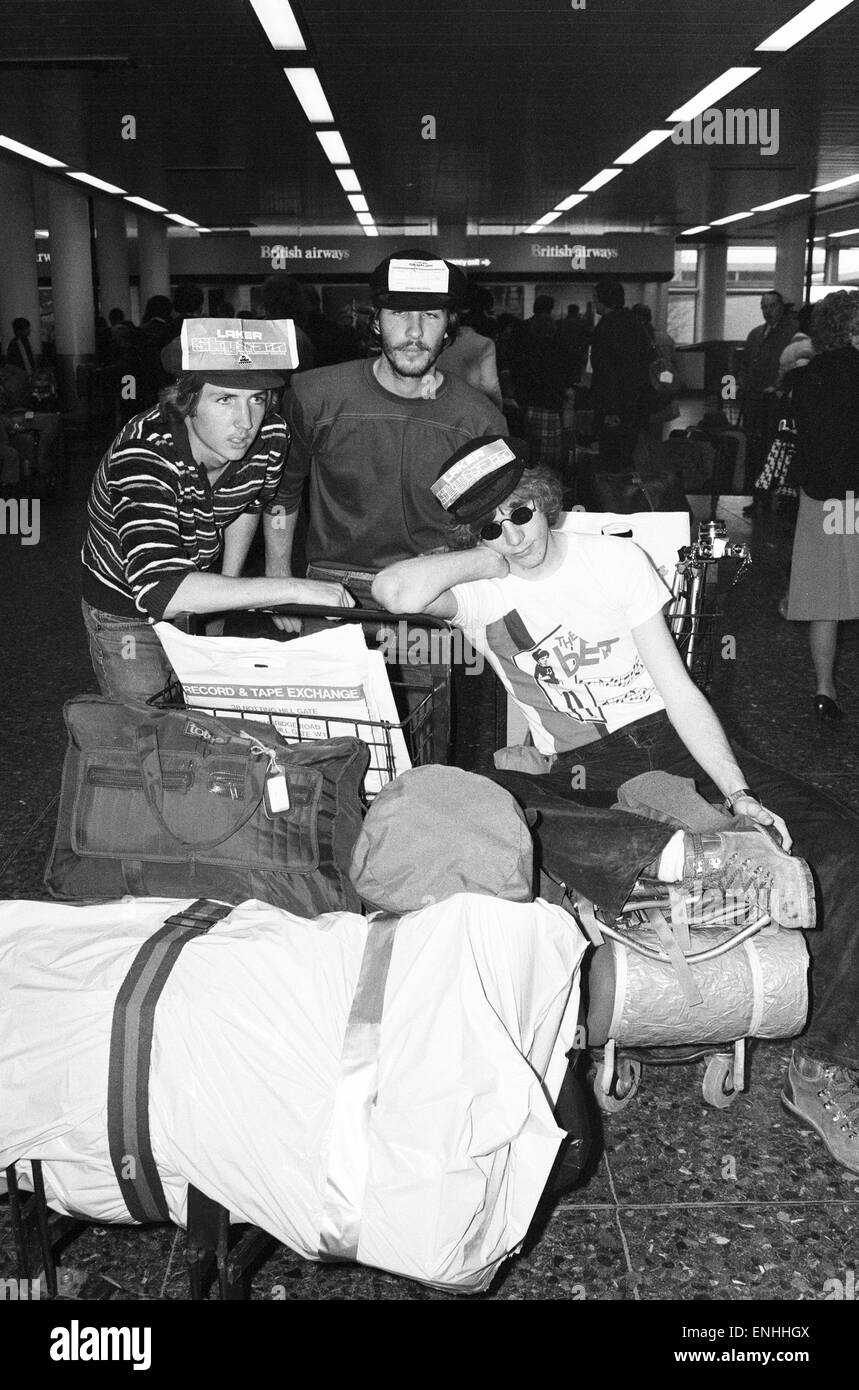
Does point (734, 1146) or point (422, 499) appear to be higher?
point (422, 499)

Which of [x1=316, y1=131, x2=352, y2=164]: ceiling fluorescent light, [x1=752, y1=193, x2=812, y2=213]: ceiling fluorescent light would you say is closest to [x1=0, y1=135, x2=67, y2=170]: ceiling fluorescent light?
[x1=316, y1=131, x2=352, y2=164]: ceiling fluorescent light

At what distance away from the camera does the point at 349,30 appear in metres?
8.59

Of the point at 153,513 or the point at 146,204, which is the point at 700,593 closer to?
the point at 153,513

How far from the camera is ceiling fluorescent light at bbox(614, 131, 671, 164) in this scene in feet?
46.1

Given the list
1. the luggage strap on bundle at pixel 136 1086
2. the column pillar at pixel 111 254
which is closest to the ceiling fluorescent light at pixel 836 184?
the column pillar at pixel 111 254

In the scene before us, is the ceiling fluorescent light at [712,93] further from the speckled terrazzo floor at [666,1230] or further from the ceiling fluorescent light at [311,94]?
the speckled terrazzo floor at [666,1230]

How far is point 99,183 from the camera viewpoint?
20250mm

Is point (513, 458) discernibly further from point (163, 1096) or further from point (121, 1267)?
point (121, 1267)

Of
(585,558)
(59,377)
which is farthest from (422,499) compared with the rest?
(59,377)

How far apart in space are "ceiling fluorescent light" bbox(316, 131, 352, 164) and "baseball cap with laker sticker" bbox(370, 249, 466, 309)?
1195 cm

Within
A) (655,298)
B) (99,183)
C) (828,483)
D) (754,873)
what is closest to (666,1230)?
(754,873)

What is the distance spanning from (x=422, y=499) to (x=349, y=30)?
668cm

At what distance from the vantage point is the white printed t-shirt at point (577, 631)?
2.70 m

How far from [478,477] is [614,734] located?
705 mm
